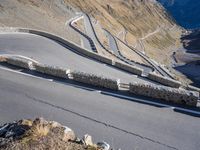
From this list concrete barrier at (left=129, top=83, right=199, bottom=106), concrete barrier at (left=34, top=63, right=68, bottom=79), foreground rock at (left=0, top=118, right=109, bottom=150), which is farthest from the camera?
concrete barrier at (left=34, top=63, right=68, bottom=79)

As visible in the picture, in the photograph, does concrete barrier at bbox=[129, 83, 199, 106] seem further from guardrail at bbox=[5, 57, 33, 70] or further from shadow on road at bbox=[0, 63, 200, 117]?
guardrail at bbox=[5, 57, 33, 70]

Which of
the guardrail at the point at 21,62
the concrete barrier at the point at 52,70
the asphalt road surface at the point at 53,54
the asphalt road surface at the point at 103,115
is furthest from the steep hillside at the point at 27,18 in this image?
the asphalt road surface at the point at 103,115

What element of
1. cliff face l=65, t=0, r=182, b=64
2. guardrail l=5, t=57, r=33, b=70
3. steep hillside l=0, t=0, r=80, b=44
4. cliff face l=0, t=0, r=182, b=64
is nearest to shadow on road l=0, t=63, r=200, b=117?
guardrail l=5, t=57, r=33, b=70

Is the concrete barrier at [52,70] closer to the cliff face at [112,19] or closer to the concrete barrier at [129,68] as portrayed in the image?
the concrete barrier at [129,68]

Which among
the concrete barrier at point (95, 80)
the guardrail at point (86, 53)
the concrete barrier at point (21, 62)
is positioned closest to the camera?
the concrete barrier at point (95, 80)

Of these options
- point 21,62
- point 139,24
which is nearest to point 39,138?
point 21,62

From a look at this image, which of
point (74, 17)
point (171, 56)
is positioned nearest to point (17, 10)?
point (74, 17)

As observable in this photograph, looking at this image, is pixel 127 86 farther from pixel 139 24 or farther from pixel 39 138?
pixel 139 24
